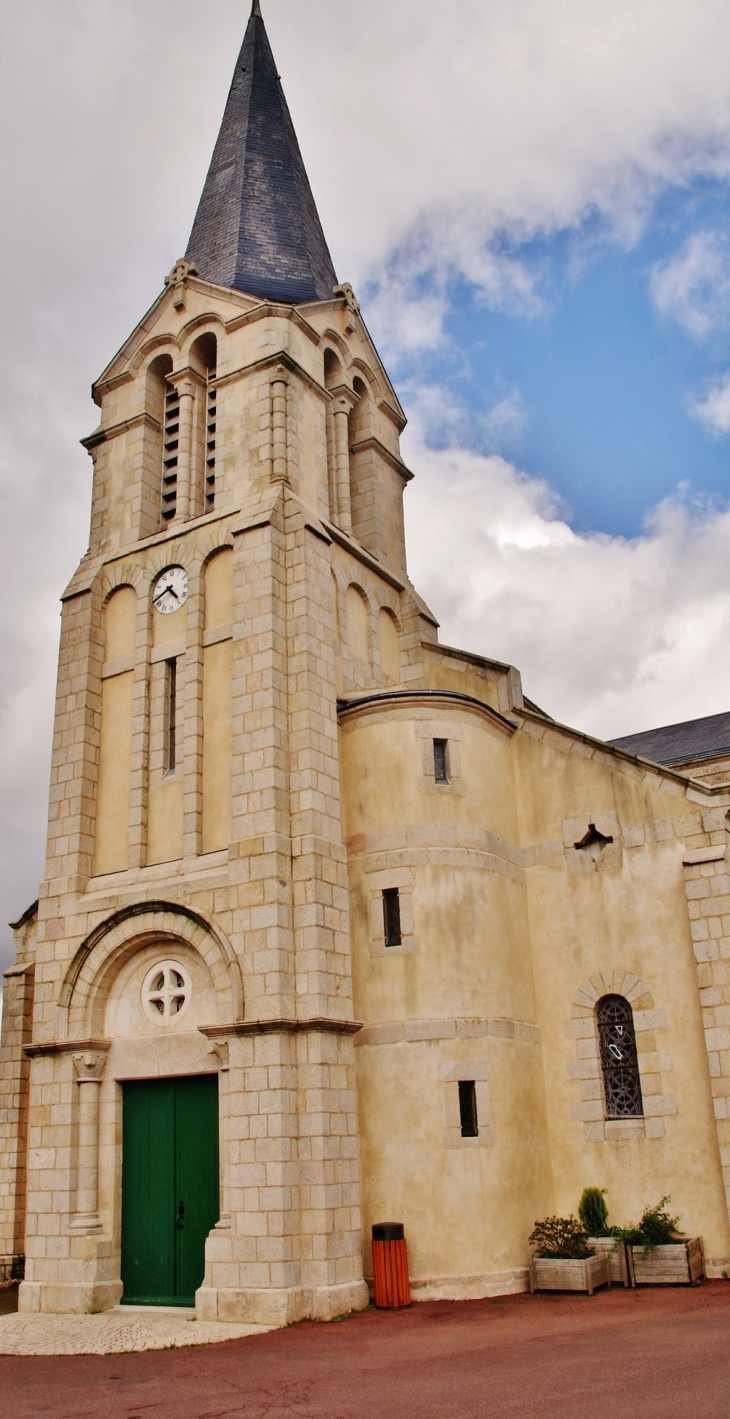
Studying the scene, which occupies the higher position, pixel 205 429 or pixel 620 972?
pixel 205 429

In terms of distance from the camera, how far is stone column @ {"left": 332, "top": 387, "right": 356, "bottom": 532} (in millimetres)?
19922

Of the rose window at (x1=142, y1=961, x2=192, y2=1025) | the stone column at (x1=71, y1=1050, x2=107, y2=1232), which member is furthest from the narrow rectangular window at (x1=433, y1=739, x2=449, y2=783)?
the stone column at (x1=71, y1=1050, x2=107, y2=1232)

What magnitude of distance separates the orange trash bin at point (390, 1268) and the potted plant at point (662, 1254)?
2.92 metres

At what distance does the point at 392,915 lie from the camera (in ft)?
52.0

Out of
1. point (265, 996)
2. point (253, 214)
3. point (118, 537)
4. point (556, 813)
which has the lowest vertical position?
point (265, 996)

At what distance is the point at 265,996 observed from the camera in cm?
1414

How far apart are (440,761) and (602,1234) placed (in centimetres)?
693

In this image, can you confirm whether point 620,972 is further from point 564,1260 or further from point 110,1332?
point 110,1332

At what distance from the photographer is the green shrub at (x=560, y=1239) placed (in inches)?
553

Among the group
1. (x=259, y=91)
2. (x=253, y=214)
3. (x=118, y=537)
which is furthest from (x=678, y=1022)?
(x=259, y=91)

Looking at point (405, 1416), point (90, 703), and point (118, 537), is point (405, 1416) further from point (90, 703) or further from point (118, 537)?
point (118, 537)

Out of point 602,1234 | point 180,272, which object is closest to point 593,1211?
point 602,1234

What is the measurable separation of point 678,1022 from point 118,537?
12357 mm

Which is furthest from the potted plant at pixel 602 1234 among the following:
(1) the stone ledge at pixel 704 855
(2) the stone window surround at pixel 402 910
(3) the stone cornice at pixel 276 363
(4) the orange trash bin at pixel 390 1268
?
(3) the stone cornice at pixel 276 363
